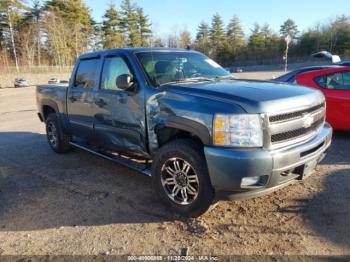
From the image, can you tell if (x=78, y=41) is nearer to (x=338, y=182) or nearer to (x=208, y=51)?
A: (x=208, y=51)

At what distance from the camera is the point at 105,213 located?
3.76m

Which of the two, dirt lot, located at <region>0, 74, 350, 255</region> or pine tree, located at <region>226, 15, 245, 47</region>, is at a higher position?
pine tree, located at <region>226, 15, 245, 47</region>

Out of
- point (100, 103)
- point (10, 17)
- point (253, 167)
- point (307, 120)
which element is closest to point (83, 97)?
point (100, 103)

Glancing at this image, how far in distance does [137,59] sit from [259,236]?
267 cm

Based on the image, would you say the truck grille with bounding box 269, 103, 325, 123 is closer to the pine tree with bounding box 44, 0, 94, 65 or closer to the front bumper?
the front bumper

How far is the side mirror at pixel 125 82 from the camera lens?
391 centimetres

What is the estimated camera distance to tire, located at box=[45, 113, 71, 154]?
619cm

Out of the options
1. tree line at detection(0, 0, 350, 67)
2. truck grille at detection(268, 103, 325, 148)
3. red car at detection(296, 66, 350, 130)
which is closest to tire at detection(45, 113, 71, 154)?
truck grille at detection(268, 103, 325, 148)

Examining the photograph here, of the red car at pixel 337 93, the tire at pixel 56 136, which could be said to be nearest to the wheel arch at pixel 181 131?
the tire at pixel 56 136

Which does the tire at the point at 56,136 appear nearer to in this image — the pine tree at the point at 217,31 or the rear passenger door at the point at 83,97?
the rear passenger door at the point at 83,97

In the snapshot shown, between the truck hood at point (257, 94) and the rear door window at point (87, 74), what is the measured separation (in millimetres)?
1813

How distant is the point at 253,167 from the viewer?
294cm

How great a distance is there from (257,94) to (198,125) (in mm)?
704

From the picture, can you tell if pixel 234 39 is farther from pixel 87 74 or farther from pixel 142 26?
pixel 87 74
